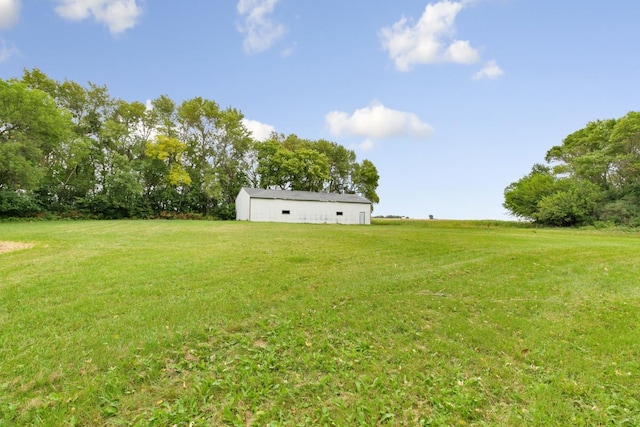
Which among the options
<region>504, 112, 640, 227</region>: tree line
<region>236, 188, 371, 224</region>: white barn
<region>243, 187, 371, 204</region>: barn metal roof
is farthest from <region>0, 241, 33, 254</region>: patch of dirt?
<region>504, 112, 640, 227</region>: tree line

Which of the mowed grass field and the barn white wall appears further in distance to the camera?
the barn white wall

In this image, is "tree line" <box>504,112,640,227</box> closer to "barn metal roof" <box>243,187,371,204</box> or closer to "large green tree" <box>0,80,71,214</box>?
"barn metal roof" <box>243,187,371,204</box>

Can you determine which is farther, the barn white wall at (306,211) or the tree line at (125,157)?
the barn white wall at (306,211)

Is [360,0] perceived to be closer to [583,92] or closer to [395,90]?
[395,90]

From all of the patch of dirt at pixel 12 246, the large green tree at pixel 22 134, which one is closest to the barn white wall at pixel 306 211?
the large green tree at pixel 22 134

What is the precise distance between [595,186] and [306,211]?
27.6 m

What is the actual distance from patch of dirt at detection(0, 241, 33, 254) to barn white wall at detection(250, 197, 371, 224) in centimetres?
1835

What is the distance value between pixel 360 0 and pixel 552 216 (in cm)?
2630

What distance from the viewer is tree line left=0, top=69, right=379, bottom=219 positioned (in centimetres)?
2036

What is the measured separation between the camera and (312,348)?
10.2 feet

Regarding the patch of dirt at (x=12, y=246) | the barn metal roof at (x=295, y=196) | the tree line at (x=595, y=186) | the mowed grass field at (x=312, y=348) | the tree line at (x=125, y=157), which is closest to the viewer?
Result: the mowed grass field at (x=312, y=348)

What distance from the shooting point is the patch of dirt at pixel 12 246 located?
27.4ft

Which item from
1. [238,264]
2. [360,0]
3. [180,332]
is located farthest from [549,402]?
[360,0]

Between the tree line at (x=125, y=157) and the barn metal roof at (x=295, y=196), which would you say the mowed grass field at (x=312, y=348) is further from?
the barn metal roof at (x=295, y=196)
